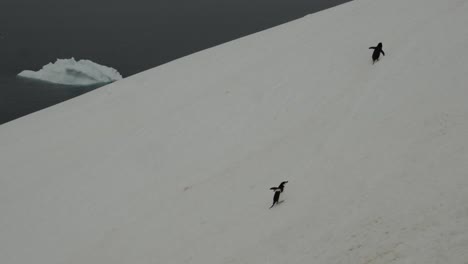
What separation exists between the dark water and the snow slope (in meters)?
24.8

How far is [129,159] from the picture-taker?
90.1 ft

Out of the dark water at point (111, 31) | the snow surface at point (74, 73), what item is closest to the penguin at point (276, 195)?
the dark water at point (111, 31)

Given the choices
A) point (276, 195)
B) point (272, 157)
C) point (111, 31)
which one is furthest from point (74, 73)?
point (276, 195)

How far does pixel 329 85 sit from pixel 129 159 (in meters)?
13.5

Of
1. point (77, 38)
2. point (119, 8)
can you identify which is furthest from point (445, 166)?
point (119, 8)

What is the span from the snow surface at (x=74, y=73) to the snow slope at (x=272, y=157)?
24709 mm

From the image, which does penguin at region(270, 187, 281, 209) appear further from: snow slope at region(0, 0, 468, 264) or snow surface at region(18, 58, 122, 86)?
snow surface at region(18, 58, 122, 86)

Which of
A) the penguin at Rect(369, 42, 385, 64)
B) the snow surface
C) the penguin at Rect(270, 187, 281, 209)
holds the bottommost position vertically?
the penguin at Rect(270, 187, 281, 209)

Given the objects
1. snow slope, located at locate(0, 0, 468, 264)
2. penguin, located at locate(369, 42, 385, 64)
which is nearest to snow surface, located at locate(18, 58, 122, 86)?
snow slope, located at locate(0, 0, 468, 264)

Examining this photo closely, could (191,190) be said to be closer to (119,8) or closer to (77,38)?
(77,38)

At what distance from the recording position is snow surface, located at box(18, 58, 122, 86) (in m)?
62.7

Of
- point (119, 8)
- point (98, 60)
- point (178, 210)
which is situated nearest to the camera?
point (178, 210)

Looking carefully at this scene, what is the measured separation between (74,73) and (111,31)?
3315 centimetres

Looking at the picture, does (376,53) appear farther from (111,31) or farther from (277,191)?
(111,31)
